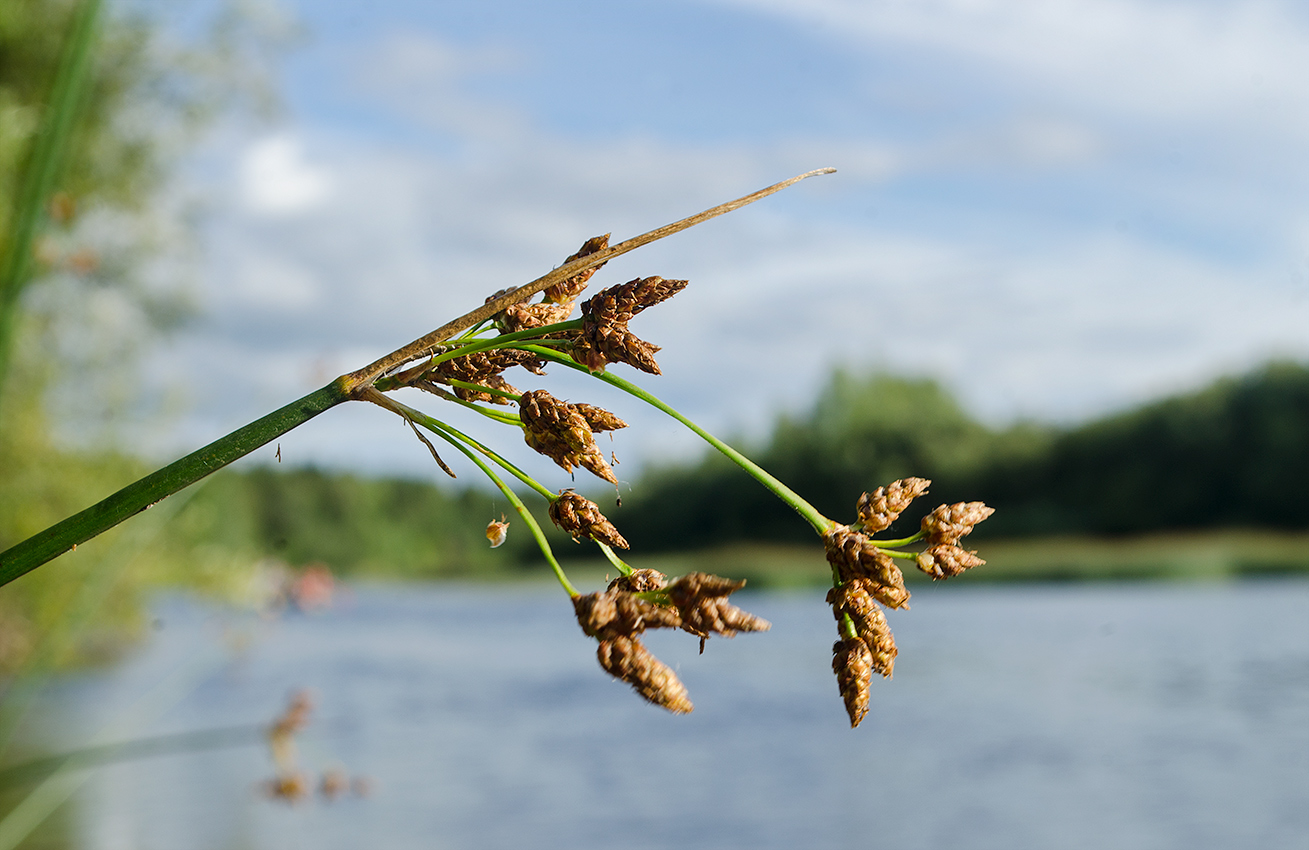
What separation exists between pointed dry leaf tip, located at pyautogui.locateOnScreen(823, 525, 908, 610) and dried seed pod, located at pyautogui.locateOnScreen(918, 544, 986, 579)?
0.08 ft

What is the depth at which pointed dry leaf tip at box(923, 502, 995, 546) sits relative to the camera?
0.60m

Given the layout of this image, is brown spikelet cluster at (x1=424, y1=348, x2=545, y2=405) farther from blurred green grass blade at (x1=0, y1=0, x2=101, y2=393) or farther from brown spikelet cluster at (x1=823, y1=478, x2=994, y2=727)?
blurred green grass blade at (x1=0, y1=0, x2=101, y2=393)

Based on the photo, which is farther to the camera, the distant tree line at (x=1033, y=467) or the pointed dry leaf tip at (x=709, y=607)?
the distant tree line at (x=1033, y=467)

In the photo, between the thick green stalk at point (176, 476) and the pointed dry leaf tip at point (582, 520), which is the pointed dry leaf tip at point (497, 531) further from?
the thick green stalk at point (176, 476)

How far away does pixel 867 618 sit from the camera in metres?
0.59

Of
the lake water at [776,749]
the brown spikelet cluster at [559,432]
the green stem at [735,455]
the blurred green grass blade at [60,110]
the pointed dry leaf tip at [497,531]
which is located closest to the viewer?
the green stem at [735,455]

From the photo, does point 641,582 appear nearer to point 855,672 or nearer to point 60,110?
point 855,672

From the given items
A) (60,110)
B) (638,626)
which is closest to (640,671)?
(638,626)

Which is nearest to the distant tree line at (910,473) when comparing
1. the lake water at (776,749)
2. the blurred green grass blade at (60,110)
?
the lake water at (776,749)

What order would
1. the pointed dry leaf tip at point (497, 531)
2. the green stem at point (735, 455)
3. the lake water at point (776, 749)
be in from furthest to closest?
the lake water at point (776, 749), the pointed dry leaf tip at point (497, 531), the green stem at point (735, 455)

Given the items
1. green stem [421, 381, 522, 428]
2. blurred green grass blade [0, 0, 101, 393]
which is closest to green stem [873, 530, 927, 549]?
green stem [421, 381, 522, 428]

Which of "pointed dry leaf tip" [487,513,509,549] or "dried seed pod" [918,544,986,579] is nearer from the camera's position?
"dried seed pod" [918,544,986,579]

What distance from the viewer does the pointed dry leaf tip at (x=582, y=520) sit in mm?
611

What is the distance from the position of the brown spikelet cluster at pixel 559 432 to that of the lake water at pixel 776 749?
2916mm
